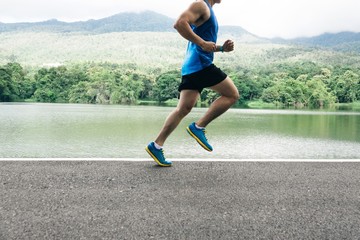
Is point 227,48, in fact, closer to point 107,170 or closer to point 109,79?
point 107,170

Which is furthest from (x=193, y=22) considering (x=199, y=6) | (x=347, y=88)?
(x=347, y=88)

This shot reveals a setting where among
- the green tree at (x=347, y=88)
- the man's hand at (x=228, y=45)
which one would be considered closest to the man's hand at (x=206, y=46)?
the man's hand at (x=228, y=45)

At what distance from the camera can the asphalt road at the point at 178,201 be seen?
6.89 ft

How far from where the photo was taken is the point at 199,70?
11.7 ft

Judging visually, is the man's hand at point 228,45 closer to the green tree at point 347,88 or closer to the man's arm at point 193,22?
the man's arm at point 193,22

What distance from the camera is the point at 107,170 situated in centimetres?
348

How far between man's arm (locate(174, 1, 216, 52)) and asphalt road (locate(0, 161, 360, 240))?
1087 mm

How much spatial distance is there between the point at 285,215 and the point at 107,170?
166 cm

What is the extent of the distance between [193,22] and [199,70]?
415mm

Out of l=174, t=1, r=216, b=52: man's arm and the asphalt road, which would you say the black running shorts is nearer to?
l=174, t=1, r=216, b=52: man's arm

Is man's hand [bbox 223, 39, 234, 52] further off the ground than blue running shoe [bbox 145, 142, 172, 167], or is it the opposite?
man's hand [bbox 223, 39, 234, 52]

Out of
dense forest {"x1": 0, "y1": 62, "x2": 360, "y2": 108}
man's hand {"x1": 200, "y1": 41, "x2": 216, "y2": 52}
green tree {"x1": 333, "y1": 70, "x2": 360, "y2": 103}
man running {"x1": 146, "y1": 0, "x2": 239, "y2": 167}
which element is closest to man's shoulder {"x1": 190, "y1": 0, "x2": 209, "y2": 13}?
man running {"x1": 146, "y1": 0, "x2": 239, "y2": 167}

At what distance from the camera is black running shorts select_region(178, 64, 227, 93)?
3.57 meters

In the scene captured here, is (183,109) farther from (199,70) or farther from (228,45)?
(228,45)
